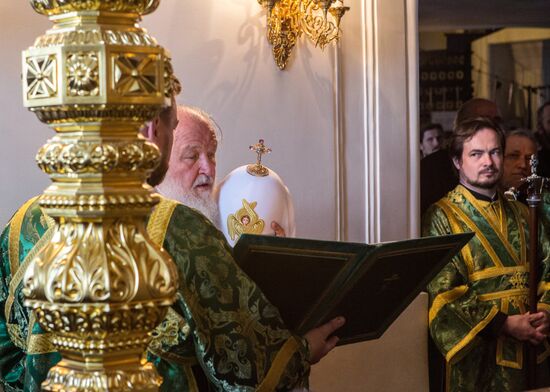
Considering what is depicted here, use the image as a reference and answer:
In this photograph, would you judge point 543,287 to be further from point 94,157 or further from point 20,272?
point 94,157

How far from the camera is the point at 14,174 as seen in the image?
4055 mm

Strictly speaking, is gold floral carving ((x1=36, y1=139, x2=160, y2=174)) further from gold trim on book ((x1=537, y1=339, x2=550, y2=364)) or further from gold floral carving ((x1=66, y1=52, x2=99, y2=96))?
gold trim on book ((x1=537, y1=339, x2=550, y2=364))

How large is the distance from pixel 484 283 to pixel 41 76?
3.54 meters

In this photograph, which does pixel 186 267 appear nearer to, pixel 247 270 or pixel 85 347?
pixel 247 270

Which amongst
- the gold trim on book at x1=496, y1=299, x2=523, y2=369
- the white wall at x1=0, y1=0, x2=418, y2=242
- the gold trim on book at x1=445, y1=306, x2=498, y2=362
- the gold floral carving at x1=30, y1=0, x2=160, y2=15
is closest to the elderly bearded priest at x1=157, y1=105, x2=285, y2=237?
the white wall at x1=0, y1=0, x2=418, y2=242

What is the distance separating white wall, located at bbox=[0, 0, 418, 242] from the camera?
4.61 meters

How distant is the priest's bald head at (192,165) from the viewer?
314 centimetres

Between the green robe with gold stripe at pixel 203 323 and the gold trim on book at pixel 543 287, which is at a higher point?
the green robe with gold stripe at pixel 203 323

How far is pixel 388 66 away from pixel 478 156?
0.84 m

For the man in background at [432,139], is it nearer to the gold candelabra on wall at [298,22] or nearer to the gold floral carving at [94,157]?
the gold candelabra on wall at [298,22]

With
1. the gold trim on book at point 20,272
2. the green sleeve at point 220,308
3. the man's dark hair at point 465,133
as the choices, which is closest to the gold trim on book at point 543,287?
the man's dark hair at point 465,133

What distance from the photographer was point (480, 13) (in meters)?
10.1

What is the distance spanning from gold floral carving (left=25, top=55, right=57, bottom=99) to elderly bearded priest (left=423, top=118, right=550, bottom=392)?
341cm

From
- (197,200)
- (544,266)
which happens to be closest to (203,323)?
(197,200)
